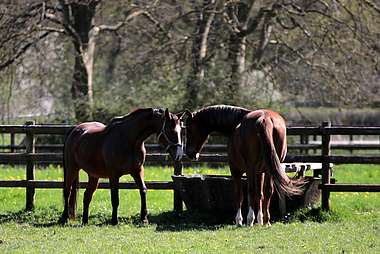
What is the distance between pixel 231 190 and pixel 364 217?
2190 mm

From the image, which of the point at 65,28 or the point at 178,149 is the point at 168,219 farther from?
the point at 65,28

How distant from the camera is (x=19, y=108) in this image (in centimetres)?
3100

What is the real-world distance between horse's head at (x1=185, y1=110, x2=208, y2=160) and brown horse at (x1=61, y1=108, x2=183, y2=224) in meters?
0.42

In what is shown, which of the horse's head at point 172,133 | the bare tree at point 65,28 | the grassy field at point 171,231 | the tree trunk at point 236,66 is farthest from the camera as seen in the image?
the tree trunk at point 236,66

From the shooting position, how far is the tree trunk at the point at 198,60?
2433 cm

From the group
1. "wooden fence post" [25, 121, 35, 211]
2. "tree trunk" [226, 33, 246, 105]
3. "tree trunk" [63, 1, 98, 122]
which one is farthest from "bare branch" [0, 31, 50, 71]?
"wooden fence post" [25, 121, 35, 211]

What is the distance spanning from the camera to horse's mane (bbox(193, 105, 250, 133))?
1166cm

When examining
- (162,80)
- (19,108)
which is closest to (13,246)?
(162,80)

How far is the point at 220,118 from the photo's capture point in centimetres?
1167

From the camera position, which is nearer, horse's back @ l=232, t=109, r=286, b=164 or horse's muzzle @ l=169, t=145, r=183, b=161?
horse's back @ l=232, t=109, r=286, b=164

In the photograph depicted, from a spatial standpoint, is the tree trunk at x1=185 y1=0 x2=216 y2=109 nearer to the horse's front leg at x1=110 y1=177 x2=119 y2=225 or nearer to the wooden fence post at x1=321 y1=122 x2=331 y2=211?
the wooden fence post at x1=321 y1=122 x2=331 y2=211

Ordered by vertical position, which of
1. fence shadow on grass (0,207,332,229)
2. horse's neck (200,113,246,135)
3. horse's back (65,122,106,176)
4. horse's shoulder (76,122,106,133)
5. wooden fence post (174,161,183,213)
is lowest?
fence shadow on grass (0,207,332,229)

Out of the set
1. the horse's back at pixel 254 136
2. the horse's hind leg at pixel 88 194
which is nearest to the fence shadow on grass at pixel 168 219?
the horse's hind leg at pixel 88 194

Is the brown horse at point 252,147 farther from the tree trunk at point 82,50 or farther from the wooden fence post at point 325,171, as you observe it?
the tree trunk at point 82,50
